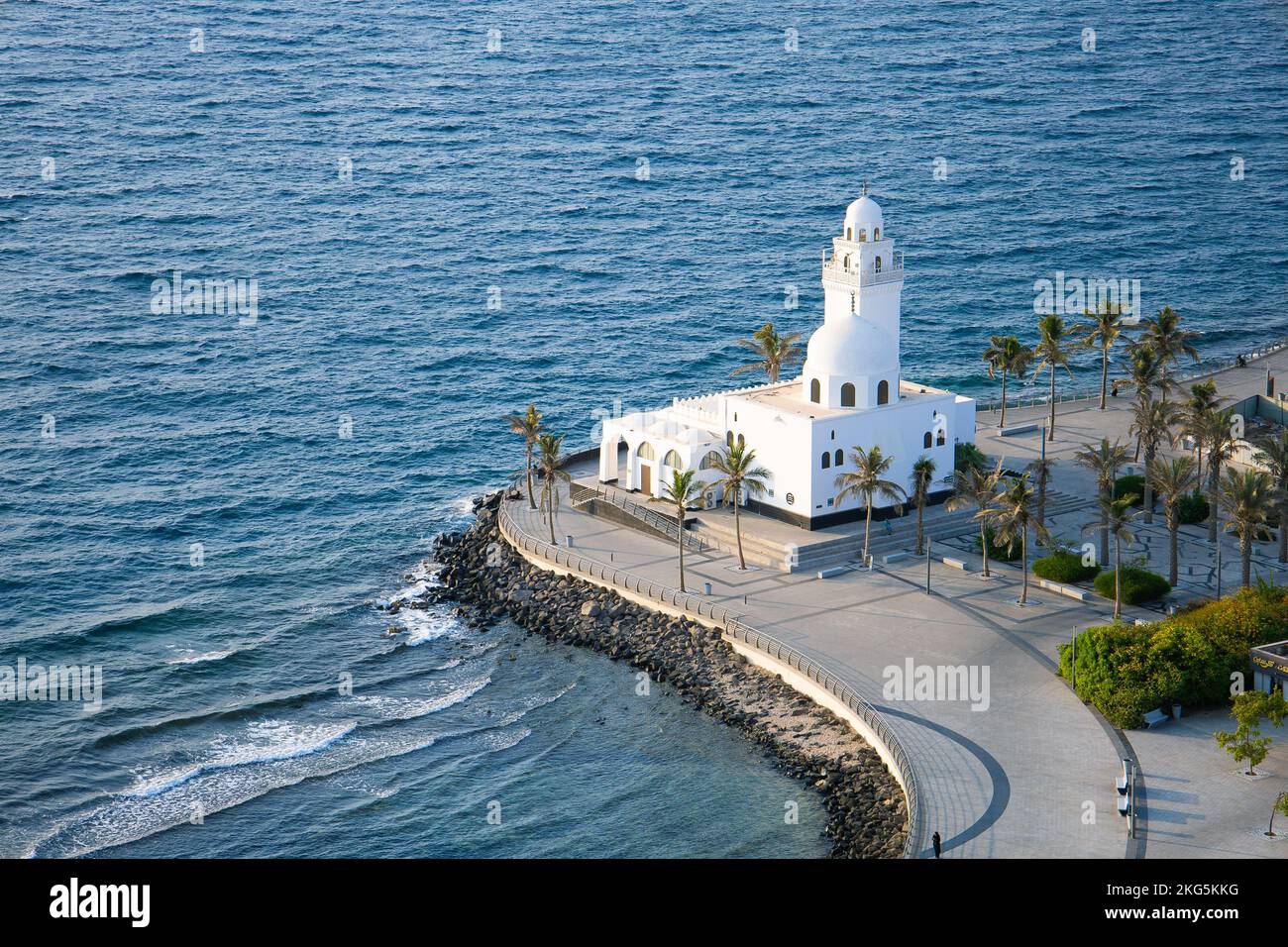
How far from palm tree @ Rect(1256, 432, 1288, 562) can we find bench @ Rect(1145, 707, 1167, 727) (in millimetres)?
17053

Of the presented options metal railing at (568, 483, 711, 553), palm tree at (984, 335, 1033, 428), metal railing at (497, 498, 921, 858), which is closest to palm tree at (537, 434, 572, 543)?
metal railing at (568, 483, 711, 553)

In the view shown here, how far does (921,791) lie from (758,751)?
36.1ft

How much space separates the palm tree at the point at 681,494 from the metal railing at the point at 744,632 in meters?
1.79

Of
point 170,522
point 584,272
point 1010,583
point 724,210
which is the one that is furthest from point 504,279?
point 1010,583

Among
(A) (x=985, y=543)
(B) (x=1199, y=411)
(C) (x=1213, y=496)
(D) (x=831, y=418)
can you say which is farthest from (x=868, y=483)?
(B) (x=1199, y=411)

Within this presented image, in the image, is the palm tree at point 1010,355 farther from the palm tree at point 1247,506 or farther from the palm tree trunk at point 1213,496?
the palm tree at point 1247,506

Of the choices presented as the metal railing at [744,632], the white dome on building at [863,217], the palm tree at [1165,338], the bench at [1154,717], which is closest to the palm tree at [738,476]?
the metal railing at [744,632]

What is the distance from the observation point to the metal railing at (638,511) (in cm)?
9631

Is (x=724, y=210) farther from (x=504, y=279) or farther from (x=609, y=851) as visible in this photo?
(x=609, y=851)

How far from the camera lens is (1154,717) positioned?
2881 inches

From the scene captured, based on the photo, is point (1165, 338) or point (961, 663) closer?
point (961, 663)

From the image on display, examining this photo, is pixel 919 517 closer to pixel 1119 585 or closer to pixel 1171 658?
pixel 1119 585

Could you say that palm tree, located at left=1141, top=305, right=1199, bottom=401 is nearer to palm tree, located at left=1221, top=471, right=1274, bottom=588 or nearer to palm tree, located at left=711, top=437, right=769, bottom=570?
palm tree, located at left=1221, top=471, right=1274, bottom=588

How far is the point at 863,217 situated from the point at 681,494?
68.0 ft
